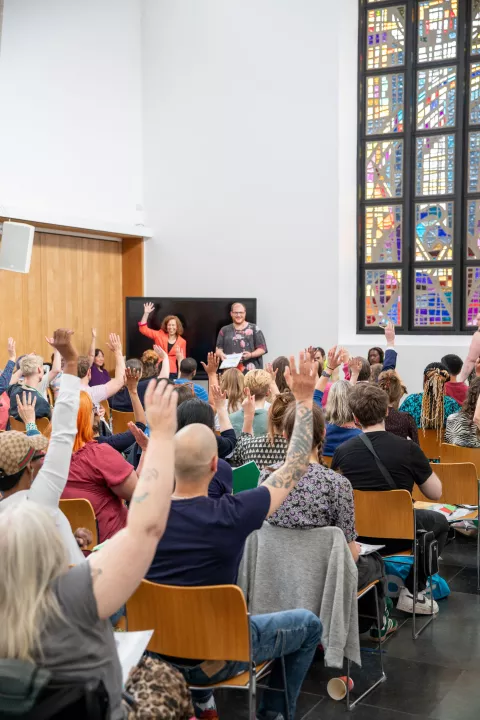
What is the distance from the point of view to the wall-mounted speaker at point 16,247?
7.25m

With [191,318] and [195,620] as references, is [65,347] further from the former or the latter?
[191,318]

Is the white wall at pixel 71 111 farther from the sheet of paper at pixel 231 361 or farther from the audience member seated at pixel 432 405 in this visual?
the audience member seated at pixel 432 405

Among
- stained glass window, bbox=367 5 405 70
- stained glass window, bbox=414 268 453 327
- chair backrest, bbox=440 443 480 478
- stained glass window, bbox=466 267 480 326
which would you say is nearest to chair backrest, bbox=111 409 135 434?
chair backrest, bbox=440 443 480 478

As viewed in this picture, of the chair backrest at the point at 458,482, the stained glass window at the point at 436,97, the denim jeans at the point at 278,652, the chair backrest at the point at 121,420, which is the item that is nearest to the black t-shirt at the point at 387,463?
the chair backrest at the point at 458,482

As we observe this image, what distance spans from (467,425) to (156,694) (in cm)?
395

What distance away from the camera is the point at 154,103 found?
11.6m

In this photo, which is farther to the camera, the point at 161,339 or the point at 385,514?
the point at 161,339

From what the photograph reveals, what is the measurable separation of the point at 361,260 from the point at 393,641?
24.8 ft

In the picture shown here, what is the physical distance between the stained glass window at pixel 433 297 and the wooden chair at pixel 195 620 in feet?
28.4

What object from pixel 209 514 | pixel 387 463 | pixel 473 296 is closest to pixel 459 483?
pixel 387 463

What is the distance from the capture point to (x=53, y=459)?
2570 millimetres

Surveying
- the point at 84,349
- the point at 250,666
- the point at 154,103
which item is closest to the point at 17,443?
the point at 250,666

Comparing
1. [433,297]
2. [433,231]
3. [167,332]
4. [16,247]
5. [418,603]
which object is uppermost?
[433,231]

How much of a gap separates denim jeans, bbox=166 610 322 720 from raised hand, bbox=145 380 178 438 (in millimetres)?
1130
